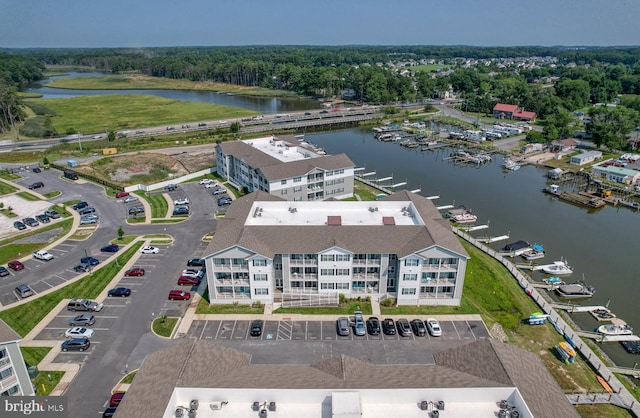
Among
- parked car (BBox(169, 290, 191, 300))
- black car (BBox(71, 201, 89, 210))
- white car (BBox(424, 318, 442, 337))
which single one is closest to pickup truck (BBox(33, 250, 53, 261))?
black car (BBox(71, 201, 89, 210))

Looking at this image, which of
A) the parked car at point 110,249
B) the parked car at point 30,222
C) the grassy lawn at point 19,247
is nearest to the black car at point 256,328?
the parked car at point 110,249

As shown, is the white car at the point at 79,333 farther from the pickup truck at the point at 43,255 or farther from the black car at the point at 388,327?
the black car at the point at 388,327

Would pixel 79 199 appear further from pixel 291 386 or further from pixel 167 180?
pixel 291 386

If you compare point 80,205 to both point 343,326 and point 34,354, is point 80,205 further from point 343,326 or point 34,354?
point 343,326

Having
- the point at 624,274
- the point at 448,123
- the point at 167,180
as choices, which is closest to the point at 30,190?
the point at 167,180

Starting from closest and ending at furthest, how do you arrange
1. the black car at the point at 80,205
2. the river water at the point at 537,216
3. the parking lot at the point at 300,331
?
the parking lot at the point at 300,331 < the river water at the point at 537,216 < the black car at the point at 80,205

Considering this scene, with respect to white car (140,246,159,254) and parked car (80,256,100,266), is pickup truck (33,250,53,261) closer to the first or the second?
parked car (80,256,100,266)

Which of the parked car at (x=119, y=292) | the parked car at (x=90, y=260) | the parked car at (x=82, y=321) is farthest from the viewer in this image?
the parked car at (x=90, y=260)
